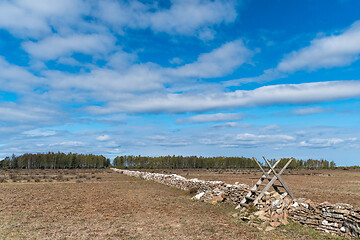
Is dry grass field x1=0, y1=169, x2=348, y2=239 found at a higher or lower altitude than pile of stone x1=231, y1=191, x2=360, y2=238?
lower

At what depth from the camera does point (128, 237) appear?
30.1 ft

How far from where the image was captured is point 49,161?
116562mm

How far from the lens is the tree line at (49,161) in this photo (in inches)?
4355

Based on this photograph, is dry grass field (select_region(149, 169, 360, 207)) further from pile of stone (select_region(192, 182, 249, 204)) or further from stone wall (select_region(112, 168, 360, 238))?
stone wall (select_region(112, 168, 360, 238))

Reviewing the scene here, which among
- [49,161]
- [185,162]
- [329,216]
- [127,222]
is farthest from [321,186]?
[49,161]

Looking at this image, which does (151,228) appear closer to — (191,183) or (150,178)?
(191,183)

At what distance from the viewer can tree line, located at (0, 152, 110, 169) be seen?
363ft

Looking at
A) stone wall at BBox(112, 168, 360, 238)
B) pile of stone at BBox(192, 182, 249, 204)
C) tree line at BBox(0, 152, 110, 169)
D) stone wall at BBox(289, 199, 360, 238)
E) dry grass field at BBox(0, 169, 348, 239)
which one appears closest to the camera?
stone wall at BBox(289, 199, 360, 238)

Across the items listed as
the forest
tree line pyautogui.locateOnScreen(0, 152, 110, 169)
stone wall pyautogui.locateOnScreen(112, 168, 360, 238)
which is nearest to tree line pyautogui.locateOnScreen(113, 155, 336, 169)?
the forest

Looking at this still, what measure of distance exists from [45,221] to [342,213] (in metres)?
12.9

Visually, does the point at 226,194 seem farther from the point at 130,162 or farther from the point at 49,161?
the point at 130,162

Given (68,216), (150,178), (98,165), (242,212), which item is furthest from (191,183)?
(98,165)

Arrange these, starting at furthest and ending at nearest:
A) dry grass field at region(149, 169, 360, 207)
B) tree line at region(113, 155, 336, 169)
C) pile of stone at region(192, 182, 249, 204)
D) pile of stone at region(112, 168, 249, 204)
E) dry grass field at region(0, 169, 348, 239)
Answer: tree line at region(113, 155, 336, 169)
dry grass field at region(149, 169, 360, 207)
pile of stone at region(112, 168, 249, 204)
pile of stone at region(192, 182, 249, 204)
dry grass field at region(0, 169, 348, 239)

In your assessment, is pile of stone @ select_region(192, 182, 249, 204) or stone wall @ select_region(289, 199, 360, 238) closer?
stone wall @ select_region(289, 199, 360, 238)
